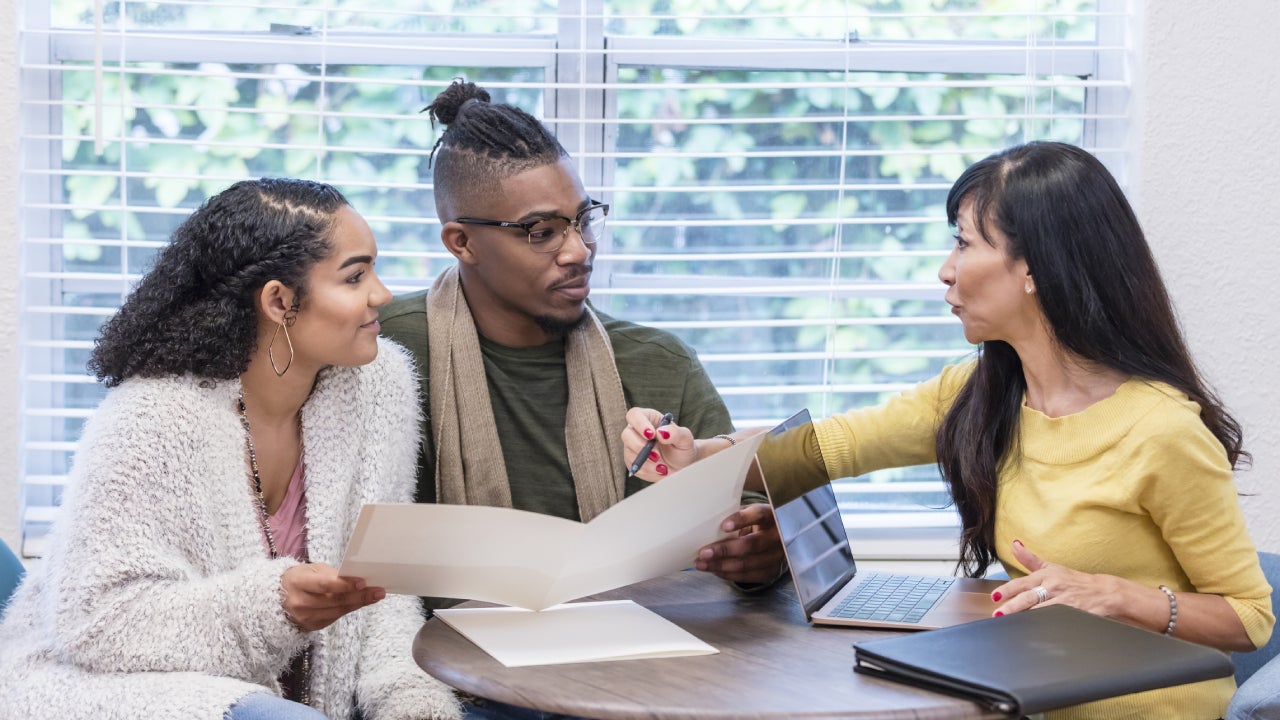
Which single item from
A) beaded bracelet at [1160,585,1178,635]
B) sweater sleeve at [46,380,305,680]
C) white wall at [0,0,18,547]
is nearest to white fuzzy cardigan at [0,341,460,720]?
sweater sleeve at [46,380,305,680]

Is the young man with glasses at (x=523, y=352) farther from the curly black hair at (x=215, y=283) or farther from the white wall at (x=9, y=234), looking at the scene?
the white wall at (x=9, y=234)

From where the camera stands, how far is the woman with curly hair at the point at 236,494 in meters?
1.58

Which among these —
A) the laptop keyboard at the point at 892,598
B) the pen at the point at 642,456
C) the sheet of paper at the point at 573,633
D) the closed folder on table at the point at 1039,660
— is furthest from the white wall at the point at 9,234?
the closed folder on table at the point at 1039,660

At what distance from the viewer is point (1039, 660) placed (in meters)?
1.25

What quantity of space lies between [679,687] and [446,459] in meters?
0.94

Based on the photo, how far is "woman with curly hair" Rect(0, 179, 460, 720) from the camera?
158 centimetres

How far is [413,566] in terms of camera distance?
1438 millimetres

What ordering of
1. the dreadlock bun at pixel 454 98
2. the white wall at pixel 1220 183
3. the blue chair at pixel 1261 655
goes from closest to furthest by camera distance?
1. the blue chair at pixel 1261 655
2. the dreadlock bun at pixel 454 98
3. the white wall at pixel 1220 183

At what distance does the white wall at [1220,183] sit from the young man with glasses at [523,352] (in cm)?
107

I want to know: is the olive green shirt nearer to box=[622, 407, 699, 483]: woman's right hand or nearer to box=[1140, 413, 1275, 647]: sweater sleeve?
box=[622, 407, 699, 483]: woman's right hand

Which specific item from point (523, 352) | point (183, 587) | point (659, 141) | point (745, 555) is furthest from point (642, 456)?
point (659, 141)

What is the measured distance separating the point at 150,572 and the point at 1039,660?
3.73 feet

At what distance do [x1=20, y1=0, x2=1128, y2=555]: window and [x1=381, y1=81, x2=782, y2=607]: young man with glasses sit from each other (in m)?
0.33

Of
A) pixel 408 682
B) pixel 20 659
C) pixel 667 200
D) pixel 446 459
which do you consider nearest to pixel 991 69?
pixel 667 200
